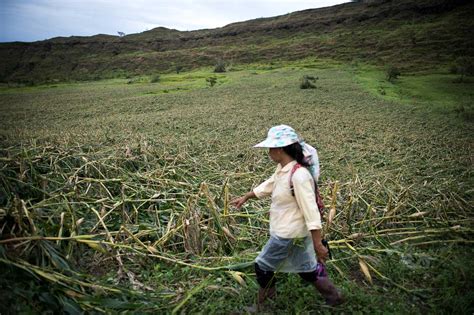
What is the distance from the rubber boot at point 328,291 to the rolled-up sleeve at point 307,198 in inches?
24.5

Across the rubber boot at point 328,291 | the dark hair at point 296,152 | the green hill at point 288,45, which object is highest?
the green hill at point 288,45

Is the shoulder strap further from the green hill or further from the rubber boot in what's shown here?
the green hill

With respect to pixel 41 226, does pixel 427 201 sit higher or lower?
lower

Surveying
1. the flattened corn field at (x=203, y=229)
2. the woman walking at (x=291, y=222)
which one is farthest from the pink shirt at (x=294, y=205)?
the flattened corn field at (x=203, y=229)

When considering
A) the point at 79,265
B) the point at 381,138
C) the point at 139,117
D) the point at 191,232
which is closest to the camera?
the point at 79,265

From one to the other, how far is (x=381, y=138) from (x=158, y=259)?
742cm

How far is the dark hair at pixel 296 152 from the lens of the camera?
262 cm

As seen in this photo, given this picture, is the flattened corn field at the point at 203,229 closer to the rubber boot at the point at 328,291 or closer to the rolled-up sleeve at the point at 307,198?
the rubber boot at the point at 328,291

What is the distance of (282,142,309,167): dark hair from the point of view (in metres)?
2.62

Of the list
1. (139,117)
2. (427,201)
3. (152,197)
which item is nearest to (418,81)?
(139,117)

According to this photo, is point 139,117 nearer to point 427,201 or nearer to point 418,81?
point 427,201

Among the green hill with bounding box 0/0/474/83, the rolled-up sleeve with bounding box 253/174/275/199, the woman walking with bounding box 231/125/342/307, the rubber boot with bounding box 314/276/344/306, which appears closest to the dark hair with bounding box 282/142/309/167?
the woman walking with bounding box 231/125/342/307

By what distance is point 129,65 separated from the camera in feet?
193

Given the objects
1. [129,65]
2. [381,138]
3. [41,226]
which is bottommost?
[381,138]
